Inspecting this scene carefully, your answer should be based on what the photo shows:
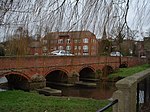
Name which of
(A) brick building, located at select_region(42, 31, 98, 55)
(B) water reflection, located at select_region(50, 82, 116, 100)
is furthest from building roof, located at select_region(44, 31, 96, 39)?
(B) water reflection, located at select_region(50, 82, 116, 100)

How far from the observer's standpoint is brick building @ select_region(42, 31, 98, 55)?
348cm

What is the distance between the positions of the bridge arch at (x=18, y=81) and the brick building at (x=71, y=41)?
62.5 ft

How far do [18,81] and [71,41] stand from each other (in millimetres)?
22503

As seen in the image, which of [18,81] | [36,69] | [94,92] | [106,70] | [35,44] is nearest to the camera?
[35,44]

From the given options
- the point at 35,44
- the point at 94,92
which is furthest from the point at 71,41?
the point at 94,92

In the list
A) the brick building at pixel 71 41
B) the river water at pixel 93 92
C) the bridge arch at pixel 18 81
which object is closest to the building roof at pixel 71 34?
the brick building at pixel 71 41

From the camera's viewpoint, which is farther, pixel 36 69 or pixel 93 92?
pixel 36 69

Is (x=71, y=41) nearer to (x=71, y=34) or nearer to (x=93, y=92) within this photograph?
(x=71, y=34)

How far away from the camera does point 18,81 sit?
25.3 metres

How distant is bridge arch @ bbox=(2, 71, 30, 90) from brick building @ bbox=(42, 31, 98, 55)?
1905cm

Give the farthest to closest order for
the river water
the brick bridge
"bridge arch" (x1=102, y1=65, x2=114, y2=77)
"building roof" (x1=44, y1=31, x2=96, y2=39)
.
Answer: the river water < the brick bridge < "bridge arch" (x1=102, y1=65, x2=114, y2=77) < "building roof" (x1=44, y1=31, x2=96, y2=39)

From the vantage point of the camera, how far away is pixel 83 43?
3.64 m

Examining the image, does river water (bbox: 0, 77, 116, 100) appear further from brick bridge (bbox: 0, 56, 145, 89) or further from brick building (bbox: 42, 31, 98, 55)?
brick building (bbox: 42, 31, 98, 55)

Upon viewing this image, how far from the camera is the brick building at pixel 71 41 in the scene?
3479 mm
